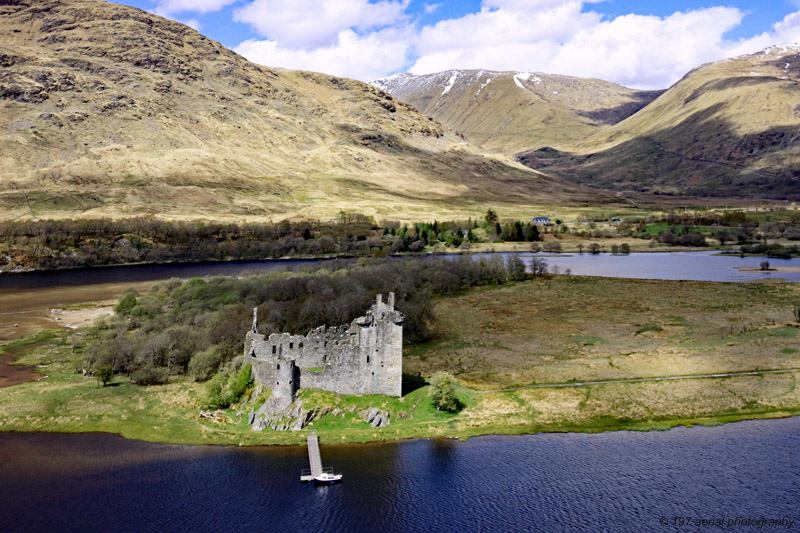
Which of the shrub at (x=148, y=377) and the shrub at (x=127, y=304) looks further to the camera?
the shrub at (x=127, y=304)

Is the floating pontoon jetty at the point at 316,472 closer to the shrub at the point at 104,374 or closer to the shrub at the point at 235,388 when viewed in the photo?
the shrub at the point at 235,388

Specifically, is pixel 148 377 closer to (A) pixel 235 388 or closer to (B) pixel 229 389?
(B) pixel 229 389

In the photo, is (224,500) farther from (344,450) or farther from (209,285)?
(209,285)

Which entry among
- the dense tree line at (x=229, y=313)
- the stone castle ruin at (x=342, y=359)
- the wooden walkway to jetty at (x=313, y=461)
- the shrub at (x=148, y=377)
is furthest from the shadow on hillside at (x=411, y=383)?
the shrub at (x=148, y=377)

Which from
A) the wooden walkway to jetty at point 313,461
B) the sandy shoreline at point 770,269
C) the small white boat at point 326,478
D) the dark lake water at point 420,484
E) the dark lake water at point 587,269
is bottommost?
the dark lake water at point 420,484

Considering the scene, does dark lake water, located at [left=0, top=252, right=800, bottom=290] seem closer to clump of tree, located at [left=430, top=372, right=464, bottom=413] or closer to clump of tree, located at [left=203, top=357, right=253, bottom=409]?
clump of tree, located at [left=203, top=357, right=253, bottom=409]

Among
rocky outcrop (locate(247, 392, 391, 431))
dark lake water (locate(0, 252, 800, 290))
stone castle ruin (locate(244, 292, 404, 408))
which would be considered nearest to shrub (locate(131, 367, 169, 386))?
stone castle ruin (locate(244, 292, 404, 408))
